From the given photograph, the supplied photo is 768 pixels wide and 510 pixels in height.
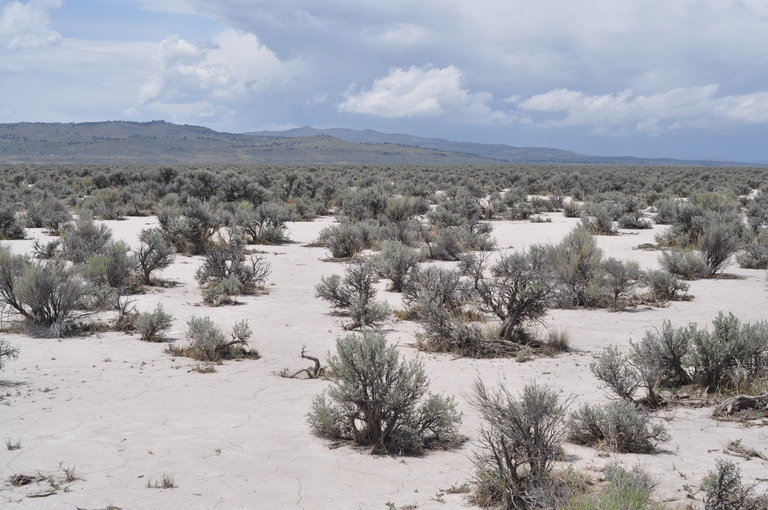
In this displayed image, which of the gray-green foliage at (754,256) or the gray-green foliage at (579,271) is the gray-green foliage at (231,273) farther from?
the gray-green foliage at (754,256)

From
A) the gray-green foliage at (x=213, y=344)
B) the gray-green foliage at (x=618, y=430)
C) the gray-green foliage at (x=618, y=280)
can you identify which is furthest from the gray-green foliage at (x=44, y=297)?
the gray-green foliage at (x=618, y=280)

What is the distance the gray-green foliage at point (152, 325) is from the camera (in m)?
10.5

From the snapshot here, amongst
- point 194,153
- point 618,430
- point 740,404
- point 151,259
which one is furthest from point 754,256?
point 194,153

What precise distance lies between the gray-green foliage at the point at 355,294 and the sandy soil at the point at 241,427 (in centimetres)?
43

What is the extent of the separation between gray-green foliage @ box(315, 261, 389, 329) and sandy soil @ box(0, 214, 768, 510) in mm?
426

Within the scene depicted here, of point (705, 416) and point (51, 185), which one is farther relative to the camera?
point (51, 185)

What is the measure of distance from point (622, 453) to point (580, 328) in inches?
225

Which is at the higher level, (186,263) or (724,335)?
(724,335)

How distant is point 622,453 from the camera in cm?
615

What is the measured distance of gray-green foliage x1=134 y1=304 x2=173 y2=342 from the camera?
10.5 meters

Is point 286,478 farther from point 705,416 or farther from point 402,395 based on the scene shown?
point 705,416

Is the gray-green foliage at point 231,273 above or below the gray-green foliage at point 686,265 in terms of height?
below

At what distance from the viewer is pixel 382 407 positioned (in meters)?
6.50

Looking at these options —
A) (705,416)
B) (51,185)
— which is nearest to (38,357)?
(705,416)
